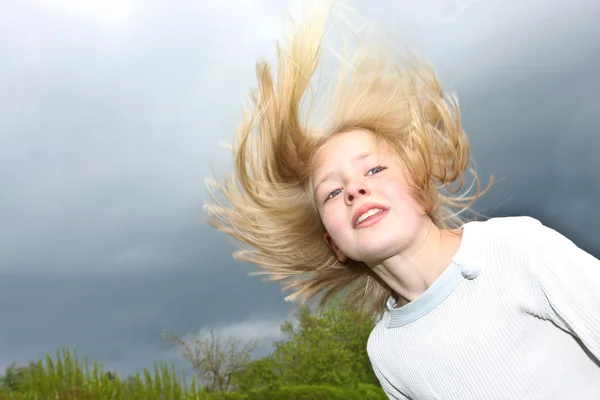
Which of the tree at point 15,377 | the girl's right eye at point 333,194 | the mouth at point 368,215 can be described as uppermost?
the tree at point 15,377

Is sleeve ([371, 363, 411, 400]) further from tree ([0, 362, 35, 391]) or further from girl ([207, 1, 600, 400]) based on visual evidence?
tree ([0, 362, 35, 391])

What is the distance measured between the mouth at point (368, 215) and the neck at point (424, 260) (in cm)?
21

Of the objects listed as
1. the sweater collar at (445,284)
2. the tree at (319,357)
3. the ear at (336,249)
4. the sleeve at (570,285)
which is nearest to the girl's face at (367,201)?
the sweater collar at (445,284)

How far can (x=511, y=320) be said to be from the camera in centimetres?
255

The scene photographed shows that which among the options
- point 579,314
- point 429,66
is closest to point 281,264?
point 429,66

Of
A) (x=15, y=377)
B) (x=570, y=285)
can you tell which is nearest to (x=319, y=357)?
(x=15, y=377)

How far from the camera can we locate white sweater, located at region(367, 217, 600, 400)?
2354mm

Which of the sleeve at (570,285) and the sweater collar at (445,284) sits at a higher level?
the sweater collar at (445,284)

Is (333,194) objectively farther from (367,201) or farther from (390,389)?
(390,389)

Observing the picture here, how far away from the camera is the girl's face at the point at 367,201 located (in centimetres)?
270

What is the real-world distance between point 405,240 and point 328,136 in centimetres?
74

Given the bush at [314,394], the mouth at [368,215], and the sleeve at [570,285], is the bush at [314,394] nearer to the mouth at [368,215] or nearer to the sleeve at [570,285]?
the mouth at [368,215]

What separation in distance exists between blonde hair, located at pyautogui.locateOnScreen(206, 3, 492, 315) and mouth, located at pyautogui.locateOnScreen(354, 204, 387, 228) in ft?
0.87

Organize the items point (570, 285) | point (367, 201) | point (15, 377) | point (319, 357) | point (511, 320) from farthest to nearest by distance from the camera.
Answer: point (319, 357) → point (15, 377) → point (367, 201) → point (511, 320) → point (570, 285)
